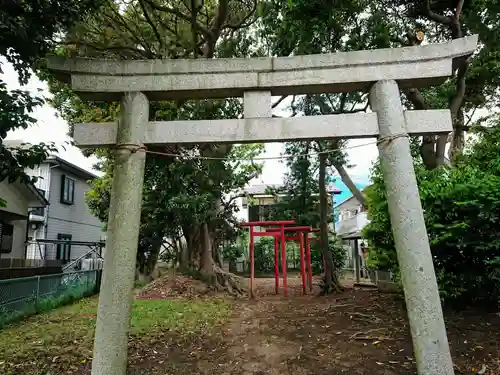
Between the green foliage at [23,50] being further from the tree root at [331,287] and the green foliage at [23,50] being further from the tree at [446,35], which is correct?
the tree root at [331,287]

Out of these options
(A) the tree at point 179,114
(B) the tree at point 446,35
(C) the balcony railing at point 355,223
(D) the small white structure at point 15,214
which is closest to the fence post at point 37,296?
(D) the small white structure at point 15,214

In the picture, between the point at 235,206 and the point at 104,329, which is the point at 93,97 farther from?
the point at 235,206

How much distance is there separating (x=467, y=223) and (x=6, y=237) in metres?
14.5

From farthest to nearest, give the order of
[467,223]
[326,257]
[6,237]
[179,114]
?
[326,257], [6,237], [179,114], [467,223]

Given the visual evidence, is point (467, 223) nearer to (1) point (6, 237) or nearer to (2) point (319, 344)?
(2) point (319, 344)

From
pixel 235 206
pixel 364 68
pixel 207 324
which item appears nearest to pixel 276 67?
pixel 364 68

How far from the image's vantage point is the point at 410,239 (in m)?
4.08

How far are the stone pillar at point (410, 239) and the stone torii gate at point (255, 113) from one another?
1cm

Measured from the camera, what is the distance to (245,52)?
11.1 m

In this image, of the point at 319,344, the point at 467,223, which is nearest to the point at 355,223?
the point at 319,344

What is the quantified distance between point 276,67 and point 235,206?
10.7m

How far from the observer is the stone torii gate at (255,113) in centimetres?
422

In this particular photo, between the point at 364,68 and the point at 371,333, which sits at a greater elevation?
the point at 364,68

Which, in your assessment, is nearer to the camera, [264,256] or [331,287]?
[331,287]
